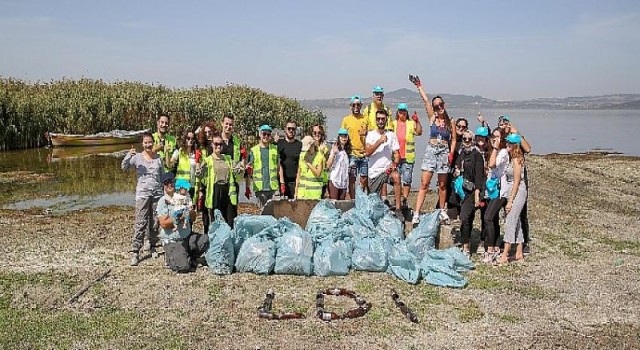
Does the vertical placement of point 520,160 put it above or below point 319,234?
above

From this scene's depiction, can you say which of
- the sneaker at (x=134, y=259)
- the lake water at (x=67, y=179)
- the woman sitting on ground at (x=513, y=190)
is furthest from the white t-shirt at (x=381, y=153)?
the lake water at (x=67, y=179)

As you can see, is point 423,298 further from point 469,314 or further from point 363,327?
point 363,327

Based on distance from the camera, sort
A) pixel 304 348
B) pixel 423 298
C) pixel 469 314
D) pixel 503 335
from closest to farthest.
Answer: pixel 304 348, pixel 503 335, pixel 469 314, pixel 423 298

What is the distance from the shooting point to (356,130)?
29.0ft

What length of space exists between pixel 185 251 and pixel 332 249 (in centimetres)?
190

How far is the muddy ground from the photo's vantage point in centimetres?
529

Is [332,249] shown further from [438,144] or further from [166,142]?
[166,142]

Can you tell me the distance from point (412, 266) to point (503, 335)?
69.7 inches

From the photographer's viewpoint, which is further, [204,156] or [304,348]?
[204,156]

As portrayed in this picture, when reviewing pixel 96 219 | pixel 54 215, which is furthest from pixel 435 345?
pixel 54 215

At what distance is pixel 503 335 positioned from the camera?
5.43 metres

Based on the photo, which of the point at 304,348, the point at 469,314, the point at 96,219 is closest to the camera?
the point at 304,348

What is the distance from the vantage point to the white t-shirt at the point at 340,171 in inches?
335

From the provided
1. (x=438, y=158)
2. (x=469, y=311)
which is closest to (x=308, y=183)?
(x=438, y=158)
